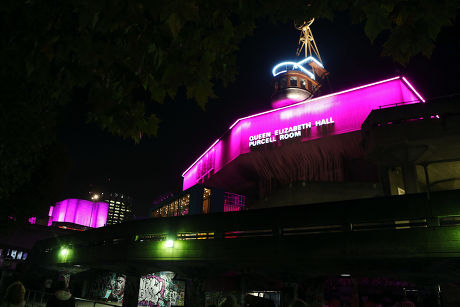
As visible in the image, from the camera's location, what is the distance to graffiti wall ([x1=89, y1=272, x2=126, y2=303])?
25.7 m

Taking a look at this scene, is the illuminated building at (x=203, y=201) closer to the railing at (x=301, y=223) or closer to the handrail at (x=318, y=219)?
the railing at (x=301, y=223)

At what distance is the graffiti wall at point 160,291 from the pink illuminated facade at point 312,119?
15351mm

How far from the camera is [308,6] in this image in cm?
511

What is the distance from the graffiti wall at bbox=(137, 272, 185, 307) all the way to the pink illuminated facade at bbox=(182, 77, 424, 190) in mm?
15351

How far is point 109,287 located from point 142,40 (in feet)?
86.4

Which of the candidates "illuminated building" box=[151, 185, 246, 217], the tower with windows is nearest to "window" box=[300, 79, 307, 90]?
the tower with windows

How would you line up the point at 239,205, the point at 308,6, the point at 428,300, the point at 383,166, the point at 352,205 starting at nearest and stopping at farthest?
the point at 308,6, the point at 352,205, the point at 428,300, the point at 383,166, the point at 239,205

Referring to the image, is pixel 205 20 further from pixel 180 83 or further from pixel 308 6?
pixel 308 6

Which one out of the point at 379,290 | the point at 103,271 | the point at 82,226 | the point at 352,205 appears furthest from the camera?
the point at 82,226

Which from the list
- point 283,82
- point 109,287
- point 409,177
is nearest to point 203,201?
point 109,287

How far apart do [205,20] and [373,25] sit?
7.39 ft

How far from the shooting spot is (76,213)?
251ft

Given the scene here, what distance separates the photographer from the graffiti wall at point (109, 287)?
84.5ft

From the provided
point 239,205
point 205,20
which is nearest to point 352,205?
point 205,20
